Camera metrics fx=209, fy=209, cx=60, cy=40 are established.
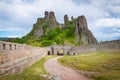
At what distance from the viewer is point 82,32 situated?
117m

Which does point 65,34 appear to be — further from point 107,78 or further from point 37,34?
point 107,78

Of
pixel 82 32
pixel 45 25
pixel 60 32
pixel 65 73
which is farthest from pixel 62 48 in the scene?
pixel 45 25

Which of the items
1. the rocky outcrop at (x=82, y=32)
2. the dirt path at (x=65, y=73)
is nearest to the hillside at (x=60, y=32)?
the rocky outcrop at (x=82, y=32)

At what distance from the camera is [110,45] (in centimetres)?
3894

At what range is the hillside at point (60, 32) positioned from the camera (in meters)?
113

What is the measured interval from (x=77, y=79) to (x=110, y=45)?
25181 mm

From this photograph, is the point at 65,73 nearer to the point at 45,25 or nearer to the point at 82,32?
the point at 82,32

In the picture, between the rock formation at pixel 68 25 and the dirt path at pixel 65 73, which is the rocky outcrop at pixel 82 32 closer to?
the rock formation at pixel 68 25

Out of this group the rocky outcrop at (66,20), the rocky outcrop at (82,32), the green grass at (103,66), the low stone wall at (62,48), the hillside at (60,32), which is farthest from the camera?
the rocky outcrop at (66,20)

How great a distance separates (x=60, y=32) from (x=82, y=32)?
1816cm

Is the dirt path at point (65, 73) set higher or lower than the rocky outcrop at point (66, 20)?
lower

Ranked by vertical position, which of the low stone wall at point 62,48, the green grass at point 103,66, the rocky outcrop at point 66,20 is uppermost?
the rocky outcrop at point 66,20

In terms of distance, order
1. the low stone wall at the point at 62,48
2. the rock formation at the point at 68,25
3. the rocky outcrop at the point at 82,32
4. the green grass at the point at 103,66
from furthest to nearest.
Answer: the rock formation at the point at 68,25, the rocky outcrop at the point at 82,32, the low stone wall at the point at 62,48, the green grass at the point at 103,66

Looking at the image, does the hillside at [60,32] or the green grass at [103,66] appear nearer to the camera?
the green grass at [103,66]
